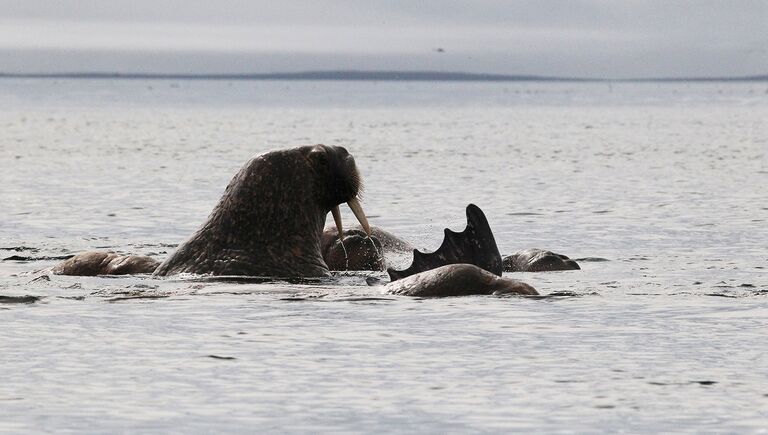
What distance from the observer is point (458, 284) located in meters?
13.7

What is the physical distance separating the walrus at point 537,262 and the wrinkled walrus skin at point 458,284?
2.85 meters

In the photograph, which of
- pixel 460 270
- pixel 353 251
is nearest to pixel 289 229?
pixel 460 270

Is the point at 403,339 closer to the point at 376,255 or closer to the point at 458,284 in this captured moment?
the point at 458,284

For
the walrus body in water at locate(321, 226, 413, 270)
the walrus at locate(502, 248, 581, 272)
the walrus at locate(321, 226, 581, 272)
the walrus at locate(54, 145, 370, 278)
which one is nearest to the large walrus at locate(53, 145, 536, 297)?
the walrus at locate(54, 145, 370, 278)

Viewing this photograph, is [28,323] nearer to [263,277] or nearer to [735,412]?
[263,277]

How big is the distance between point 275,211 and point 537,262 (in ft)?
13.0

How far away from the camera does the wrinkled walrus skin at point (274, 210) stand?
13.9m

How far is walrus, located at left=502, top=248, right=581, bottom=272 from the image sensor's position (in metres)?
16.8

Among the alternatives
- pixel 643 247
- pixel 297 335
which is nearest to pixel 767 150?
pixel 643 247

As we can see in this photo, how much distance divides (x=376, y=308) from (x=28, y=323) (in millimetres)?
2767

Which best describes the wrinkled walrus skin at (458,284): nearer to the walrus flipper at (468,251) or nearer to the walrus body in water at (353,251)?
the walrus flipper at (468,251)

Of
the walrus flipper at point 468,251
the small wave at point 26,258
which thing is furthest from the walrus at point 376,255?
the small wave at point 26,258

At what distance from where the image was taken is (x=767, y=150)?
2052 inches

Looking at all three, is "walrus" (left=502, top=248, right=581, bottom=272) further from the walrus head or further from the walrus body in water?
the walrus head
